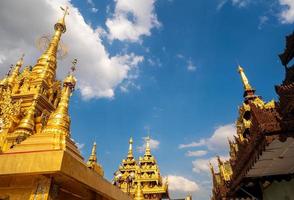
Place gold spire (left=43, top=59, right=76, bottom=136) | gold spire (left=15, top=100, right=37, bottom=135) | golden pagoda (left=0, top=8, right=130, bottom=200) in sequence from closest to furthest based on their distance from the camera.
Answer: golden pagoda (left=0, top=8, right=130, bottom=200)
gold spire (left=43, top=59, right=76, bottom=136)
gold spire (left=15, top=100, right=37, bottom=135)

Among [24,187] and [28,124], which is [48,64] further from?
[24,187]

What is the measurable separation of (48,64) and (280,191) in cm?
1714

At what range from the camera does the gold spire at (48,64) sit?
1695cm

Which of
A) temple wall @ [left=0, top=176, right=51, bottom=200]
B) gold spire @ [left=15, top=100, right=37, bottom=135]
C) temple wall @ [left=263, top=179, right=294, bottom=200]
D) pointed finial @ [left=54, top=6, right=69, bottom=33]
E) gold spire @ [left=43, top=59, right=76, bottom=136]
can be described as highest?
pointed finial @ [left=54, top=6, right=69, bottom=33]

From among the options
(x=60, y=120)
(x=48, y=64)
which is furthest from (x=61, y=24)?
(x=60, y=120)

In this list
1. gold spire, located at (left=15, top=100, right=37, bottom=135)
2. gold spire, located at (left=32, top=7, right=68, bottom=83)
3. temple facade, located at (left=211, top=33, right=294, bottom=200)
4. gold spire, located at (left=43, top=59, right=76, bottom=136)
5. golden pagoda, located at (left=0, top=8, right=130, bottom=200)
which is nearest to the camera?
golden pagoda, located at (left=0, top=8, right=130, bottom=200)

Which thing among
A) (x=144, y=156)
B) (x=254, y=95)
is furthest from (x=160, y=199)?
A: (x=254, y=95)

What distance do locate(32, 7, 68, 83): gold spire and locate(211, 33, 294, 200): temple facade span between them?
1428 cm

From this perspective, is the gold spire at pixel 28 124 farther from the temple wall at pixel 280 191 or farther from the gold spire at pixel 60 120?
the temple wall at pixel 280 191

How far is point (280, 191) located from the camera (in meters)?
9.47

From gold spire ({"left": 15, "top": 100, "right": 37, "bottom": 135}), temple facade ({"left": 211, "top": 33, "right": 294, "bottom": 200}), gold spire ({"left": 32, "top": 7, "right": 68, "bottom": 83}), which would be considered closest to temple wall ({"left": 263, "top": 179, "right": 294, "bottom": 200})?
temple facade ({"left": 211, "top": 33, "right": 294, "bottom": 200})

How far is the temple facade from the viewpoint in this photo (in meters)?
5.45

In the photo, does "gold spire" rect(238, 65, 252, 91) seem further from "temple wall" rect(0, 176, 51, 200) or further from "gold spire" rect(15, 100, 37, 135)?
"temple wall" rect(0, 176, 51, 200)

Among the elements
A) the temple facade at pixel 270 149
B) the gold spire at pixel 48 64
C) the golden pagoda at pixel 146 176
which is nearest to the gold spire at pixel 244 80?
the temple facade at pixel 270 149
